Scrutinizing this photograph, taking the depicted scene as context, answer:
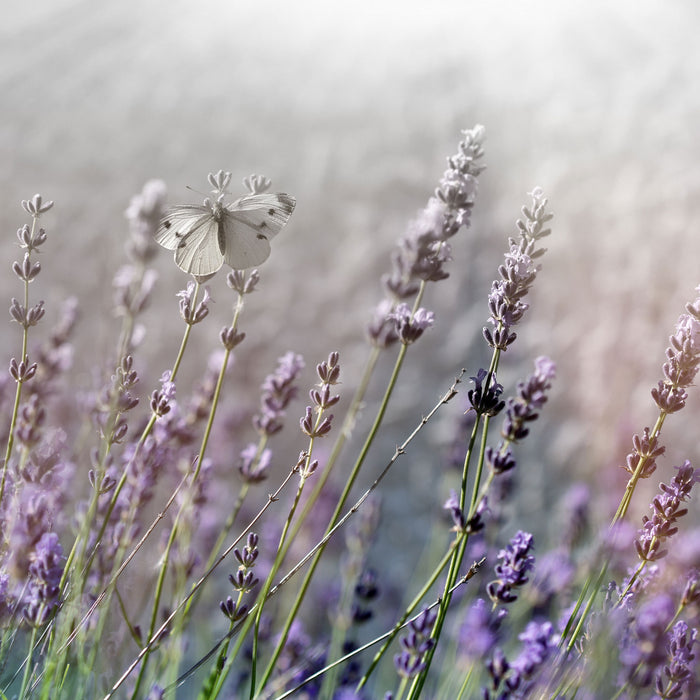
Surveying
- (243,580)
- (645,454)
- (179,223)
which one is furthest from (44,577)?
(645,454)

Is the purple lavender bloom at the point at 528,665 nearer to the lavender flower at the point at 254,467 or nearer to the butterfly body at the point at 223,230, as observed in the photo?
the lavender flower at the point at 254,467

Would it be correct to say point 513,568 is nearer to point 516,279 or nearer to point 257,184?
point 516,279

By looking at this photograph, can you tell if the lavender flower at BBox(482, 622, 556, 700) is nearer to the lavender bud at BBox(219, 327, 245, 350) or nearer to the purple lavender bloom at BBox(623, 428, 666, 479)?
the purple lavender bloom at BBox(623, 428, 666, 479)

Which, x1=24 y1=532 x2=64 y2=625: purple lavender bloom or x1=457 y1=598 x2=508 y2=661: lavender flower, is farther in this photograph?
x1=457 y1=598 x2=508 y2=661: lavender flower

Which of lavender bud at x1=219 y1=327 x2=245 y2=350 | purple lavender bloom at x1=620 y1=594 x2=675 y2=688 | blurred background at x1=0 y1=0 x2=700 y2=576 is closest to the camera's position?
purple lavender bloom at x1=620 y1=594 x2=675 y2=688

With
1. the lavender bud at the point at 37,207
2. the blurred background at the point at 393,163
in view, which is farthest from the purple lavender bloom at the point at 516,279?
Result: the blurred background at the point at 393,163

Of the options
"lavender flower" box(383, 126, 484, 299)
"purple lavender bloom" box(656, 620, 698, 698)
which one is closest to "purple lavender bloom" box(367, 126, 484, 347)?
"lavender flower" box(383, 126, 484, 299)
